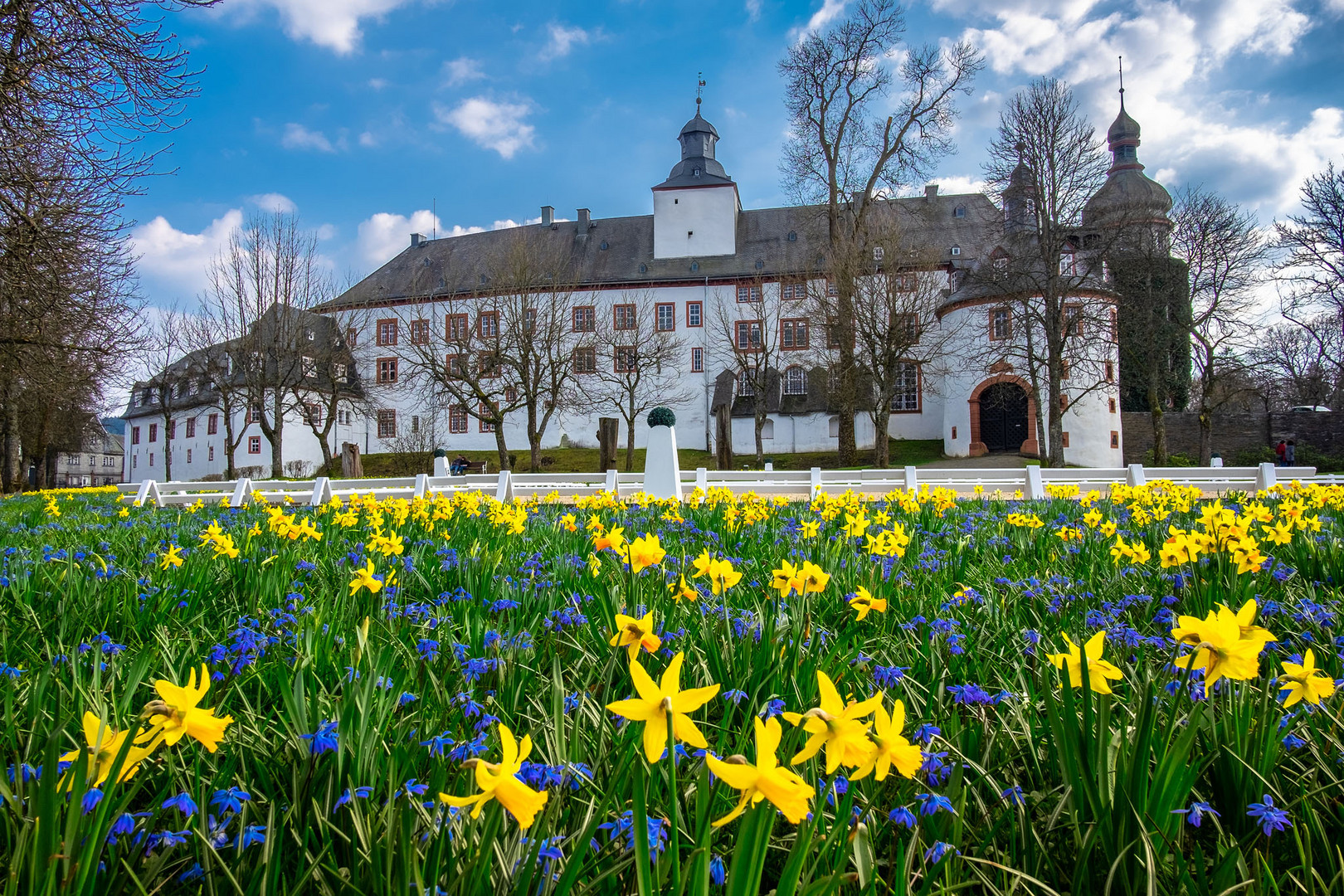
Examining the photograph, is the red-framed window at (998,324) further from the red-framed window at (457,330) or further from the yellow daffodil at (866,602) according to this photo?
the yellow daffodil at (866,602)

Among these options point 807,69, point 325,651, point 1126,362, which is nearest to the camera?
point 325,651

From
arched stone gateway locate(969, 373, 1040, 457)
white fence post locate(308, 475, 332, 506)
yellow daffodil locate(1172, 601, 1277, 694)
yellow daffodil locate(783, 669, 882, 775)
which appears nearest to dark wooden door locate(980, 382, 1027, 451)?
arched stone gateway locate(969, 373, 1040, 457)

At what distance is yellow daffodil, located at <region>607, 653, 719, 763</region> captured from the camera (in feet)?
2.60

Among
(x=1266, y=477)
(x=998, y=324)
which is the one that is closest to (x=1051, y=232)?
(x=998, y=324)

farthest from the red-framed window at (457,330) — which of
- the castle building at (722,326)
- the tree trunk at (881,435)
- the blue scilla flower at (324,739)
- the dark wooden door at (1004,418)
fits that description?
the blue scilla flower at (324,739)

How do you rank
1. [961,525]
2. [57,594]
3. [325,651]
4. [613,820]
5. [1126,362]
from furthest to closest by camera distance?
[1126,362], [961,525], [57,594], [325,651], [613,820]

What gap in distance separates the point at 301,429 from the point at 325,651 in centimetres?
4762

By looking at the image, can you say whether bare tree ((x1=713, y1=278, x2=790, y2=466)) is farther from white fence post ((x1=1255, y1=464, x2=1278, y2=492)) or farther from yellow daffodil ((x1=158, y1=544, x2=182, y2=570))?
yellow daffodil ((x1=158, y1=544, x2=182, y2=570))

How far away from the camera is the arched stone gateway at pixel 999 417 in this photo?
36.2m

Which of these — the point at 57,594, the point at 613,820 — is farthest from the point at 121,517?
the point at 613,820

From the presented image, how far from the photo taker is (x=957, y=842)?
1263 millimetres

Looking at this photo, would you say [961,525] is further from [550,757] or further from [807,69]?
[807,69]

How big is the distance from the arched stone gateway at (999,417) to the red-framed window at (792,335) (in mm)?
9555

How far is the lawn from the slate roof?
43329 mm
